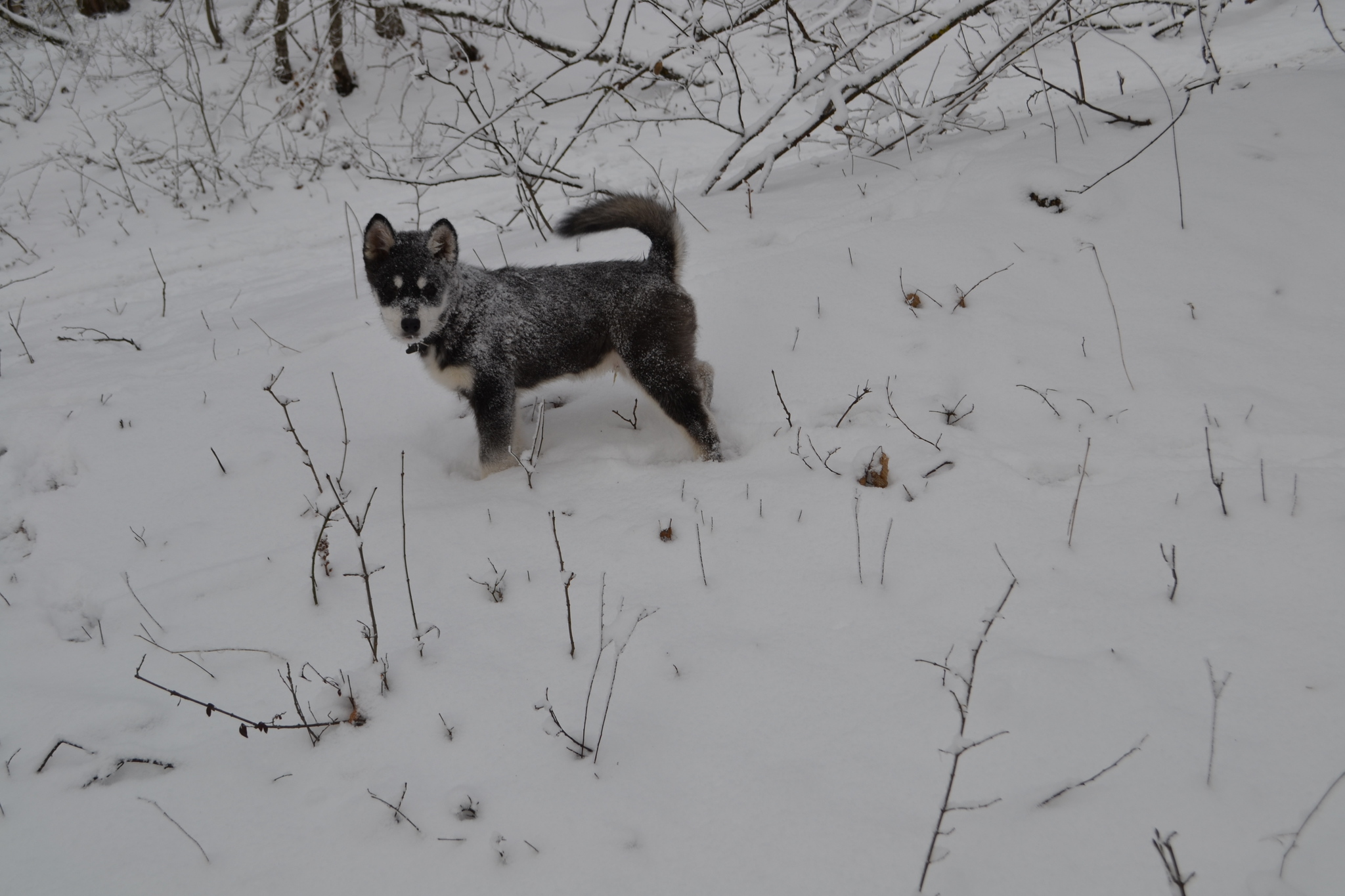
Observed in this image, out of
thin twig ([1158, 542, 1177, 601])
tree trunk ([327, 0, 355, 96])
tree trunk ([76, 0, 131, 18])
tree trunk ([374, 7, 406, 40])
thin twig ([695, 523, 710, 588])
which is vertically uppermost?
tree trunk ([76, 0, 131, 18])

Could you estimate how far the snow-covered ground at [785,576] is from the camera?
191 centimetres

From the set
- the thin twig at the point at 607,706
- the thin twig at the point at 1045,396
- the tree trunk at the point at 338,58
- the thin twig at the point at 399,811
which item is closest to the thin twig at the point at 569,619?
the thin twig at the point at 607,706

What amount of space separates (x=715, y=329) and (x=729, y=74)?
7727 mm

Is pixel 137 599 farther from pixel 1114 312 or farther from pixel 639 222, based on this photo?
pixel 1114 312

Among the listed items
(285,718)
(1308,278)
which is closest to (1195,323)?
(1308,278)

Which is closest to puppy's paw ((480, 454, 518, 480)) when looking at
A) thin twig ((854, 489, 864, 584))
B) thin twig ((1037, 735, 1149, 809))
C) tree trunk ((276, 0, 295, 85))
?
thin twig ((854, 489, 864, 584))

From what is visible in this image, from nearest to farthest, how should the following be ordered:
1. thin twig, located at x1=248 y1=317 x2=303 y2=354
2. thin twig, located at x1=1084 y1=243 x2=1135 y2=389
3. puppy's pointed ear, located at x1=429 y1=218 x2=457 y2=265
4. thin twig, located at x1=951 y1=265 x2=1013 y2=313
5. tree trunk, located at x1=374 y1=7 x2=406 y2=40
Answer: thin twig, located at x1=1084 y1=243 x2=1135 y2=389 < puppy's pointed ear, located at x1=429 y1=218 x2=457 y2=265 < thin twig, located at x1=951 y1=265 x2=1013 y2=313 < thin twig, located at x1=248 y1=317 x2=303 y2=354 < tree trunk, located at x1=374 y1=7 x2=406 y2=40

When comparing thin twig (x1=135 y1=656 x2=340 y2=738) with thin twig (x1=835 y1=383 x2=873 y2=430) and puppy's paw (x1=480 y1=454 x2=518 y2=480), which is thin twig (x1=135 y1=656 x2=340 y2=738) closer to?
puppy's paw (x1=480 y1=454 x2=518 y2=480)

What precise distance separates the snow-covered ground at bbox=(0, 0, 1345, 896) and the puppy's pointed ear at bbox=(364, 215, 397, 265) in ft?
3.09

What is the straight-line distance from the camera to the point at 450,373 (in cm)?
382

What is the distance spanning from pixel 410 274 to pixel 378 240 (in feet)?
0.77

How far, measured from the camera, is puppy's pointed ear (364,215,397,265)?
3633mm

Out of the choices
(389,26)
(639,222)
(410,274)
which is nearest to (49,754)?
(410,274)

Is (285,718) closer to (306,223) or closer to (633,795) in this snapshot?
(633,795)
